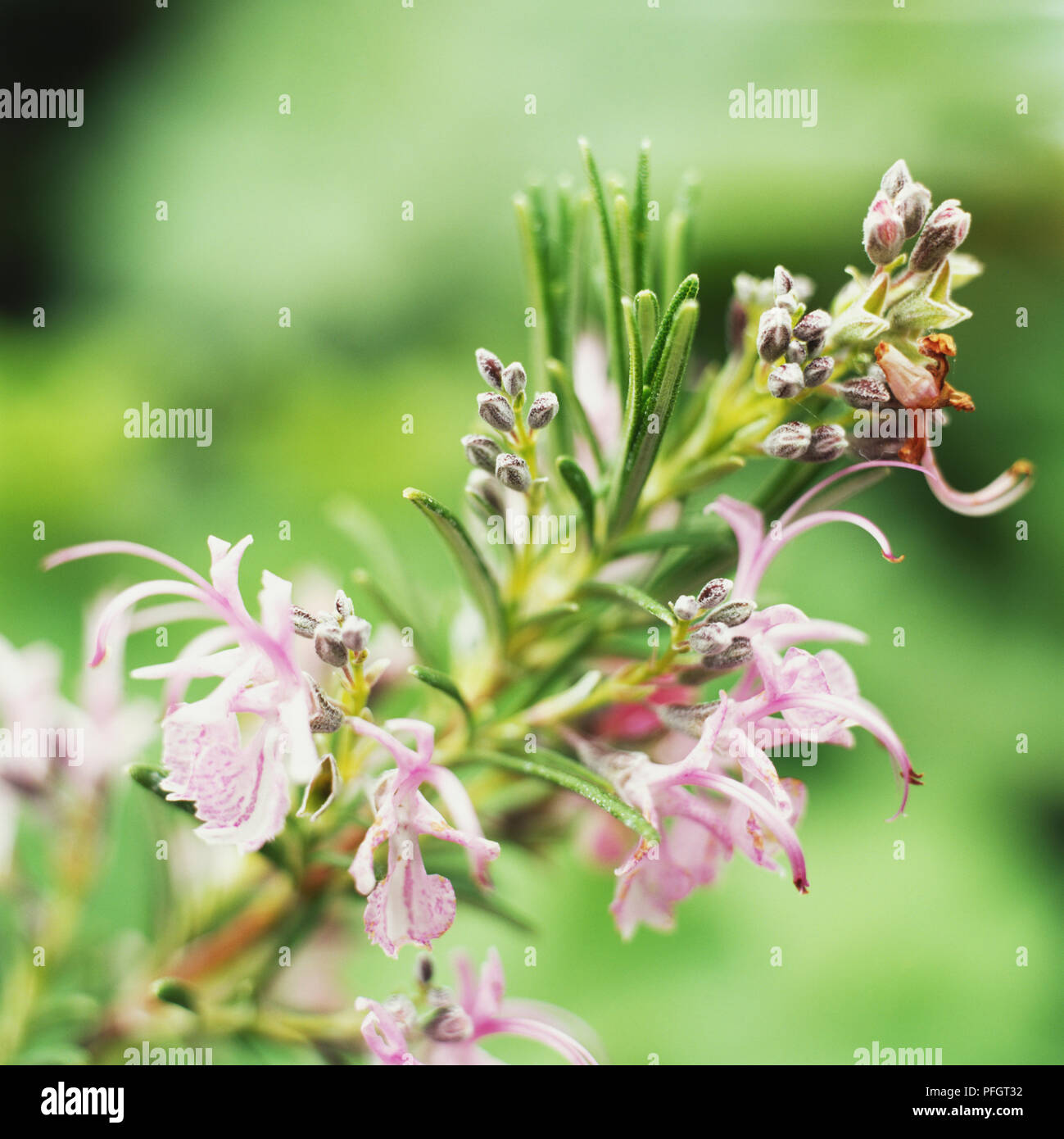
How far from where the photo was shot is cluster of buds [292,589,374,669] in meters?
0.65

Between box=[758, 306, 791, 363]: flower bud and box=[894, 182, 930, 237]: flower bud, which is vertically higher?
box=[894, 182, 930, 237]: flower bud

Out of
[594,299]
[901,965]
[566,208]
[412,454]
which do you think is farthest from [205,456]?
[901,965]

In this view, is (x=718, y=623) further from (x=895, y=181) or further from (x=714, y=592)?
(x=895, y=181)

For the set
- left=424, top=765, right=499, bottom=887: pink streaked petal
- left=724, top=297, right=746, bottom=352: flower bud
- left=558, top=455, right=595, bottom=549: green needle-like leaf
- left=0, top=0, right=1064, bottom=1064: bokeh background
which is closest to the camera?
left=424, top=765, right=499, bottom=887: pink streaked petal

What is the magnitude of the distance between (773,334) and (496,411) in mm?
197

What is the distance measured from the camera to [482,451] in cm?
70

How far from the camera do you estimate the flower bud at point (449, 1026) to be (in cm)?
76

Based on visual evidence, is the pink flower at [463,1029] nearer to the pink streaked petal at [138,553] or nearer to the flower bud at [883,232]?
the pink streaked petal at [138,553]

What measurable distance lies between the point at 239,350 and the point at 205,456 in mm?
334

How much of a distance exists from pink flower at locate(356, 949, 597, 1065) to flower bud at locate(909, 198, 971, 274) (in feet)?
1.97

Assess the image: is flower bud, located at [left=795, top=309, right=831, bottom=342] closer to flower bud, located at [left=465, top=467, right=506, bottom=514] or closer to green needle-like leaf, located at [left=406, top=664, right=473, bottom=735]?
flower bud, located at [left=465, top=467, right=506, bottom=514]

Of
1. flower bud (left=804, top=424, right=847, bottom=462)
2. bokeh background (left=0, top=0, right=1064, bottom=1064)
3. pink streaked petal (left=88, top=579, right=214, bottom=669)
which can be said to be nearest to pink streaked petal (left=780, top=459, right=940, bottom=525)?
flower bud (left=804, top=424, right=847, bottom=462)

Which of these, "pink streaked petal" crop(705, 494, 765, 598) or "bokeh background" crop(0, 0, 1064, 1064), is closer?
"pink streaked petal" crop(705, 494, 765, 598)

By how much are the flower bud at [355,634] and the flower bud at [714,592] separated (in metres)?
0.23
